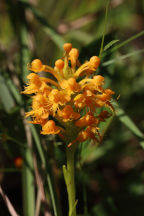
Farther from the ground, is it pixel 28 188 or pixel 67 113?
pixel 67 113

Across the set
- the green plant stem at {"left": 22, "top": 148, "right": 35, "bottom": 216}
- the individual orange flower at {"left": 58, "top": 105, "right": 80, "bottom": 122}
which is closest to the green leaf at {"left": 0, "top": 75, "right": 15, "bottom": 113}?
the green plant stem at {"left": 22, "top": 148, "right": 35, "bottom": 216}

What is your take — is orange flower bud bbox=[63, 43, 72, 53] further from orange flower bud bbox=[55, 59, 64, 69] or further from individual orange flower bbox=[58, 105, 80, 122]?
individual orange flower bbox=[58, 105, 80, 122]

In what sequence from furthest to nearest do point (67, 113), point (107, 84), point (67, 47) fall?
point (107, 84)
point (67, 47)
point (67, 113)

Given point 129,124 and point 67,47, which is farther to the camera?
point 129,124

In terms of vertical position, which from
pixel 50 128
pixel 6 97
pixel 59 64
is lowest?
pixel 50 128

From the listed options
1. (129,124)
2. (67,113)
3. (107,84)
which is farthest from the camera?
(107,84)

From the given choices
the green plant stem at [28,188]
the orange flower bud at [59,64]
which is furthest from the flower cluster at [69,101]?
the green plant stem at [28,188]

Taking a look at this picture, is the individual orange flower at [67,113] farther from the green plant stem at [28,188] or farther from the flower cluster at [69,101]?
the green plant stem at [28,188]

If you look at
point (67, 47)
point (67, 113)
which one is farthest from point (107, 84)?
point (67, 113)

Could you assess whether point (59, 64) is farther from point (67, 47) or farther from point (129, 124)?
point (129, 124)

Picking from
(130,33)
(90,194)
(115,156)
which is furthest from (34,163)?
(130,33)
